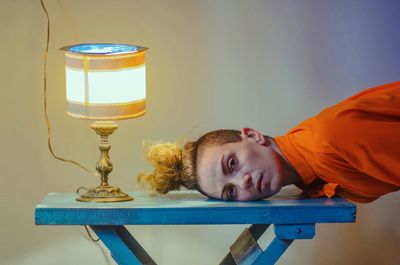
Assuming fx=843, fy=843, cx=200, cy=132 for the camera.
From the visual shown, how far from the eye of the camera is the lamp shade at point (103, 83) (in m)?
2.23

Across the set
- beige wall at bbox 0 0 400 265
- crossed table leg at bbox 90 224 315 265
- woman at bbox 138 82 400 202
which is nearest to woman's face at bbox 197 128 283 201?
woman at bbox 138 82 400 202

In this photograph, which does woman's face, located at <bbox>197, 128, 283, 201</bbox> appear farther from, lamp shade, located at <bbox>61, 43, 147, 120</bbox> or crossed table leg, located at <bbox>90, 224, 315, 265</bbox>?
lamp shade, located at <bbox>61, 43, 147, 120</bbox>

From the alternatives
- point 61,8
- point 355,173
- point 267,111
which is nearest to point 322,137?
point 355,173

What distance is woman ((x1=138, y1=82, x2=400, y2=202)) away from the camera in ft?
6.81

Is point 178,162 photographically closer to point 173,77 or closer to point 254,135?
point 254,135

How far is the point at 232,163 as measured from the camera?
86.0 inches

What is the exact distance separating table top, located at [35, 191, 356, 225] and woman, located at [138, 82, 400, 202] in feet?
0.19

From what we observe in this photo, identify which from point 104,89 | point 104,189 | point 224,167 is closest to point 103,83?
point 104,89

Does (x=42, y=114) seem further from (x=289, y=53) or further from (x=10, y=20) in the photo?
(x=289, y=53)

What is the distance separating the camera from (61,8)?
2684 mm

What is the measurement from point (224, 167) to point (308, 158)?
0.73 ft

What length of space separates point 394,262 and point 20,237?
126 centimetres

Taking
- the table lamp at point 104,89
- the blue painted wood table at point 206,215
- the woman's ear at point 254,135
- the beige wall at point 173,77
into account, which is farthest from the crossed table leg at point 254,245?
the beige wall at point 173,77

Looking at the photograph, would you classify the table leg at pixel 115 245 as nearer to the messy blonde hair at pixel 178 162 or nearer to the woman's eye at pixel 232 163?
the messy blonde hair at pixel 178 162
